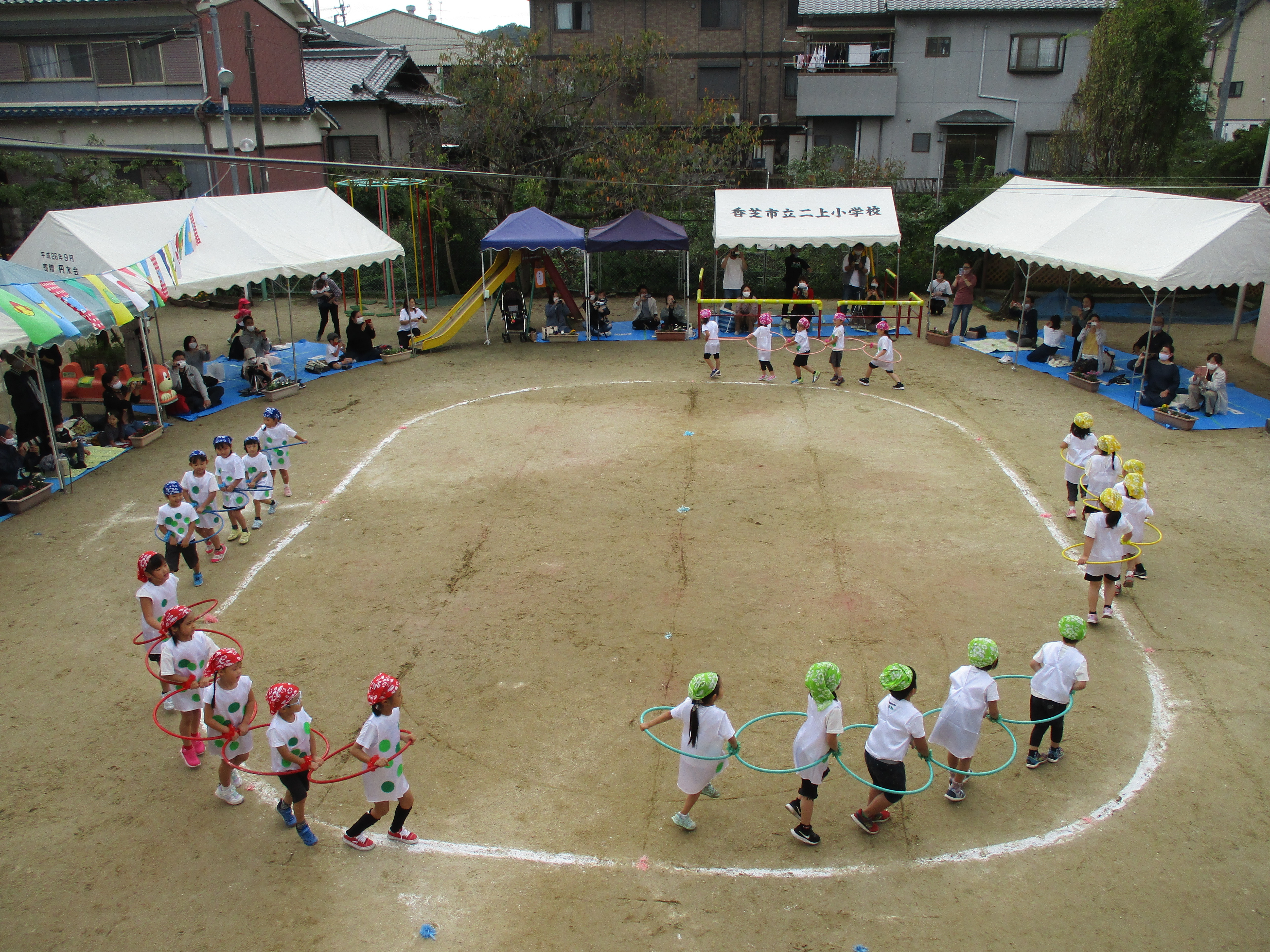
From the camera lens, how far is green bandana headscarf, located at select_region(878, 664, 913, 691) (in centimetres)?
625

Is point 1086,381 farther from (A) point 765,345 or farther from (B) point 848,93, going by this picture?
(B) point 848,93

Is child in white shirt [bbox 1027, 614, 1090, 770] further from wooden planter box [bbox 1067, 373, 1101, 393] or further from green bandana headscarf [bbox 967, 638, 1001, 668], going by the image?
wooden planter box [bbox 1067, 373, 1101, 393]

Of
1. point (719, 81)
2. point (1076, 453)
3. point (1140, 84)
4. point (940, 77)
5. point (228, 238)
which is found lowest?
point (1076, 453)

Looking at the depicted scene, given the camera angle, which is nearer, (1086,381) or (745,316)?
(1086,381)

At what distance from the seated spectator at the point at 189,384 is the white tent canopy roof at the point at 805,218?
12012mm

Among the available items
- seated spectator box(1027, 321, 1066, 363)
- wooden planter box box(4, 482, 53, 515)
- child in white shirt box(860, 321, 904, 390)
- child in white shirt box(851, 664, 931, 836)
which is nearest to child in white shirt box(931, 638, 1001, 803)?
child in white shirt box(851, 664, 931, 836)

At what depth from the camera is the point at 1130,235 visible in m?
17.7

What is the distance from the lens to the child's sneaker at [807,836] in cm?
648

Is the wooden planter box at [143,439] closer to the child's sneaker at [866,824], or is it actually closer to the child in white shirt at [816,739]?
the child in white shirt at [816,739]

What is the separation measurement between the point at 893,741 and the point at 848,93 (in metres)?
31.4

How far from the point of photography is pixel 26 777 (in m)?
7.27

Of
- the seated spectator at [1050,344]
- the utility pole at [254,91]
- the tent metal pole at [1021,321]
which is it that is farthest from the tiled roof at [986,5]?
the utility pole at [254,91]

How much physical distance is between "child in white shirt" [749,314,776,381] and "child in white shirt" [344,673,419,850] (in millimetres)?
12954

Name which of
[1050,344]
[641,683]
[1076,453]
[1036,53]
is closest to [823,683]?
[641,683]
